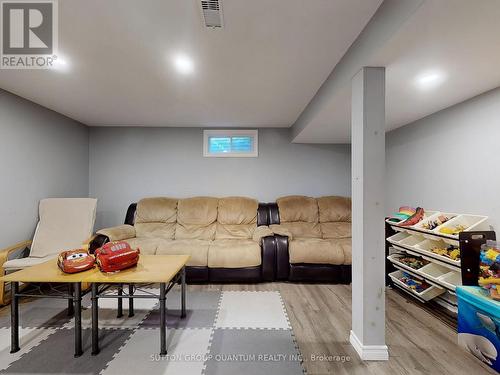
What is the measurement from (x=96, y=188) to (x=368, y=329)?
4448 millimetres

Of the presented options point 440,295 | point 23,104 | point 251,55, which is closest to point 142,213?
point 23,104

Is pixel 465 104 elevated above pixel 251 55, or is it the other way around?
pixel 251 55

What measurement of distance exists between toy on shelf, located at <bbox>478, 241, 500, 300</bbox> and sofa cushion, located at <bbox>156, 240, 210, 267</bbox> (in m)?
2.70

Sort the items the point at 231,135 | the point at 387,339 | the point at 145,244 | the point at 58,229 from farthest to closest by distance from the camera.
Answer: the point at 231,135 → the point at 145,244 → the point at 58,229 → the point at 387,339

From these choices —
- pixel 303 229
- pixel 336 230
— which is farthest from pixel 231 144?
pixel 336 230

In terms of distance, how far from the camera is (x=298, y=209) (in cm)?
392

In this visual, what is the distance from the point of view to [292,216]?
3.89 metres

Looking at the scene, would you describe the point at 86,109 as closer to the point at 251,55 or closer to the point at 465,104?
the point at 251,55

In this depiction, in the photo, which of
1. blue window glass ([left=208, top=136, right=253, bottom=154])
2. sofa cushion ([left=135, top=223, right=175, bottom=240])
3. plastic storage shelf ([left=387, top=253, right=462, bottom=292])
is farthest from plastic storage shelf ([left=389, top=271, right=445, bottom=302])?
sofa cushion ([left=135, top=223, right=175, bottom=240])

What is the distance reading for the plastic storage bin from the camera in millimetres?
1631

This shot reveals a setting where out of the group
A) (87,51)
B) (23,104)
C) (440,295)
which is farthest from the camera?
(23,104)

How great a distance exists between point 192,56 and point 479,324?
3.01 meters

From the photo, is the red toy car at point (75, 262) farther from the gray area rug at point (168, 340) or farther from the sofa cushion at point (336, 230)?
the sofa cushion at point (336, 230)

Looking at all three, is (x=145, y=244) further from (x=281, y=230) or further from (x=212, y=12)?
(x=212, y=12)
